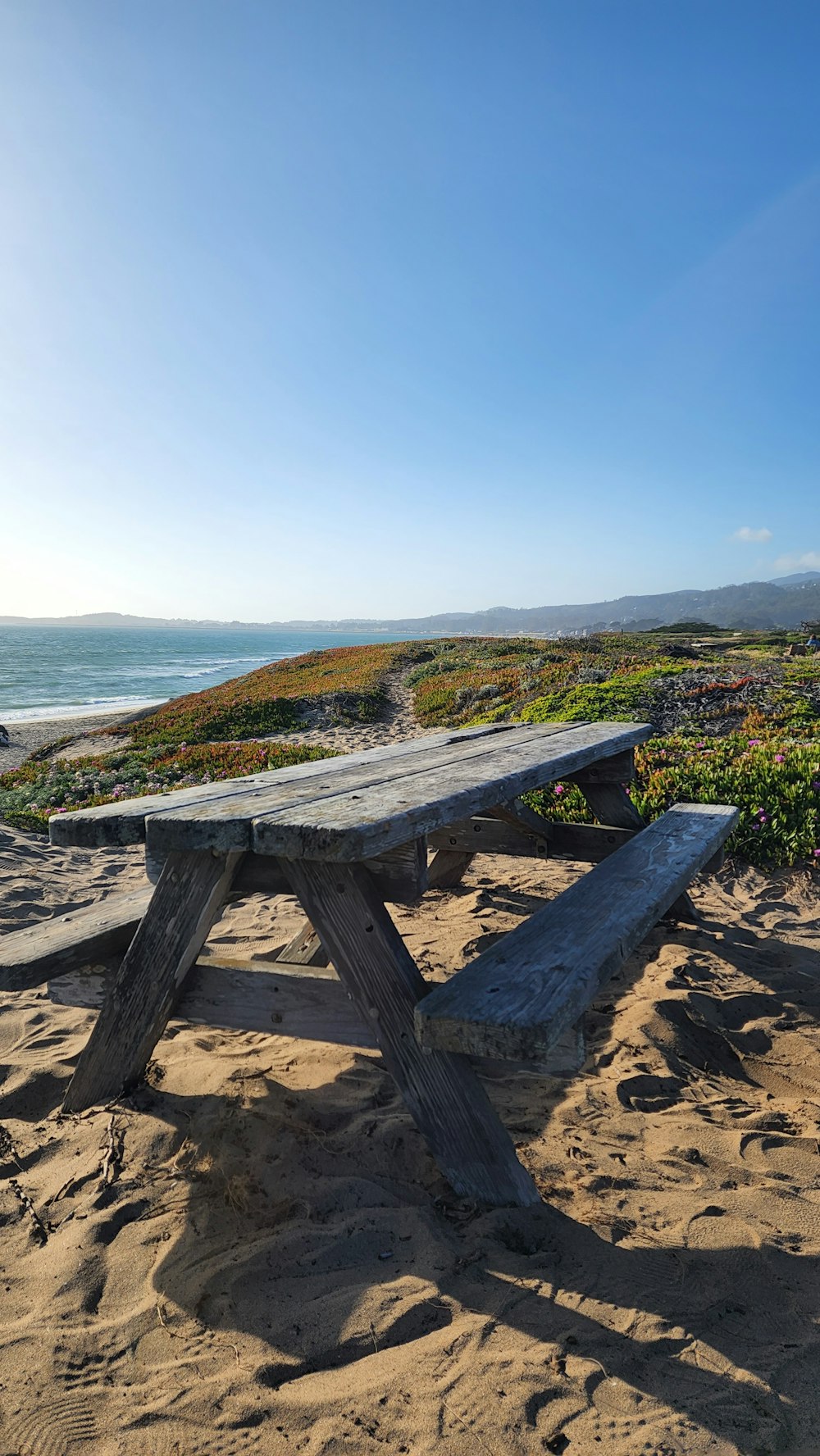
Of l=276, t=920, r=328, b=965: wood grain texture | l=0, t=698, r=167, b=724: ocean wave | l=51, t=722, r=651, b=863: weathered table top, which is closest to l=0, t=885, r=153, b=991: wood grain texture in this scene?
l=51, t=722, r=651, b=863: weathered table top

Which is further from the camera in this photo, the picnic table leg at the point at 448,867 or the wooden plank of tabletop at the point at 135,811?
the picnic table leg at the point at 448,867

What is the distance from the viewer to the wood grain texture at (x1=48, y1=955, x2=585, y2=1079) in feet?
7.89

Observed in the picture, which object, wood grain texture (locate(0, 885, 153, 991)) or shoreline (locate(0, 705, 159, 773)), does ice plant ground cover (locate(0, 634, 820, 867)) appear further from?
wood grain texture (locate(0, 885, 153, 991))

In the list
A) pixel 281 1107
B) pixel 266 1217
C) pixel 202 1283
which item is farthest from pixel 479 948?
pixel 202 1283

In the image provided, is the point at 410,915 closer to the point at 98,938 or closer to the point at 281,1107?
the point at 281,1107

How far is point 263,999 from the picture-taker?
8.32 ft

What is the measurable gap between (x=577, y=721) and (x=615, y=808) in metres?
2.95

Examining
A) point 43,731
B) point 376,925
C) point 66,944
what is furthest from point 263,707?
point 376,925

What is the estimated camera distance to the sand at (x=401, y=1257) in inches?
62.7

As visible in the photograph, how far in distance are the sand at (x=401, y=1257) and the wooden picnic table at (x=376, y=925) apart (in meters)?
0.26

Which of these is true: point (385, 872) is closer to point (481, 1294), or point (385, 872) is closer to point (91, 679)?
point (481, 1294)

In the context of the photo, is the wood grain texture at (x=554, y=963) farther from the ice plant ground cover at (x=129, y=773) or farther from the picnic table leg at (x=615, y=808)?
the ice plant ground cover at (x=129, y=773)

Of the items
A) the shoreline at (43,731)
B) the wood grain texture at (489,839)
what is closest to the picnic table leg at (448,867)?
the wood grain texture at (489,839)

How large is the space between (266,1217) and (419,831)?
1239 mm
